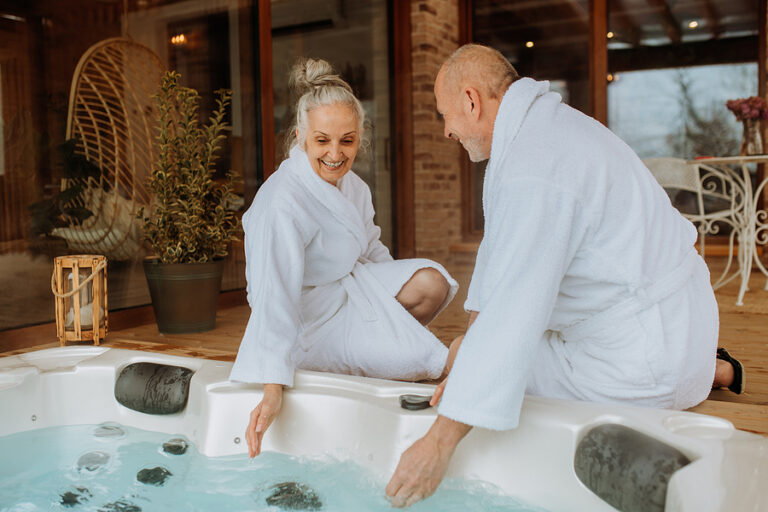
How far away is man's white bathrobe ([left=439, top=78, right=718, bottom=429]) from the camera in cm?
111

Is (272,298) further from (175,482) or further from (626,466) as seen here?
(626,466)

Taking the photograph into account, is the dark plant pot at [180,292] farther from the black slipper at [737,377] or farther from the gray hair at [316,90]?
the black slipper at [737,377]

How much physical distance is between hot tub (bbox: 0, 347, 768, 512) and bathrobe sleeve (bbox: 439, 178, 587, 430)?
153 mm

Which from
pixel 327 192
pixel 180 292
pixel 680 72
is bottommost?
pixel 180 292

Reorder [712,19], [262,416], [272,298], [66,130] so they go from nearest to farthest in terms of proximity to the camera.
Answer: [262,416] < [272,298] < [66,130] < [712,19]

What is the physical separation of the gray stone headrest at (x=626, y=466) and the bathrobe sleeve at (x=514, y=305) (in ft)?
0.49

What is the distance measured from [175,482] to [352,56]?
11.6ft

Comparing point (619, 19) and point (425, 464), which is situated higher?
point (619, 19)

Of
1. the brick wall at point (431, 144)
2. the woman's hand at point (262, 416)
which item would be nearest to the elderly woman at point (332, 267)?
the woman's hand at point (262, 416)


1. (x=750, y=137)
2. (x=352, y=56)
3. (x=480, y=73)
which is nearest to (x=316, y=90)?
(x=480, y=73)

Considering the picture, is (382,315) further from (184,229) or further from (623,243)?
(184,229)

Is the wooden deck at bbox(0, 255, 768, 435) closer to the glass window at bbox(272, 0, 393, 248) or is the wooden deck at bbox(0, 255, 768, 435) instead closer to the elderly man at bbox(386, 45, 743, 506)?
the elderly man at bbox(386, 45, 743, 506)

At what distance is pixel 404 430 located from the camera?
133 cm

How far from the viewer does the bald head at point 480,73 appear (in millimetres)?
1309
